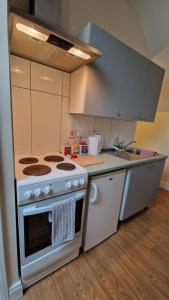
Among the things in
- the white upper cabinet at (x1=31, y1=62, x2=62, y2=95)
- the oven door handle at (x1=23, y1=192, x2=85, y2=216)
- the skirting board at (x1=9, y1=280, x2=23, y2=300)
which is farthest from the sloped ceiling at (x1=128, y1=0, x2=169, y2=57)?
the skirting board at (x1=9, y1=280, x2=23, y2=300)

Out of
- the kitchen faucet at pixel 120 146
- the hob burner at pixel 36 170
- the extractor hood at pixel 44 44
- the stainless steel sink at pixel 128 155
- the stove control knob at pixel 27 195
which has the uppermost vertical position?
the extractor hood at pixel 44 44

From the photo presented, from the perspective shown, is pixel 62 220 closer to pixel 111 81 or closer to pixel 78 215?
pixel 78 215

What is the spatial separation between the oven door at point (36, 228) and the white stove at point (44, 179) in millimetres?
49

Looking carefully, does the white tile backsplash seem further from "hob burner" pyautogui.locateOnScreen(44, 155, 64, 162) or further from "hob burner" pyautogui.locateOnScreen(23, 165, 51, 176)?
"hob burner" pyautogui.locateOnScreen(23, 165, 51, 176)

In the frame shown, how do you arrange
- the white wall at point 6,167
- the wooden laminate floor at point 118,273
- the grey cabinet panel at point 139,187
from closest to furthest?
1. the white wall at point 6,167
2. the wooden laminate floor at point 118,273
3. the grey cabinet panel at point 139,187

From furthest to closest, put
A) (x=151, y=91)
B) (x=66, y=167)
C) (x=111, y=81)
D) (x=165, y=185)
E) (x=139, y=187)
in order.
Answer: (x=165, y=185), (x=151, y=91), (x=139, y=187), (x=111, y=81), (x=66, y=167)

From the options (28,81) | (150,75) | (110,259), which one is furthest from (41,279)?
(150,75)

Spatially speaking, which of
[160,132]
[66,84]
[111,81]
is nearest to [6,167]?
[66,84]

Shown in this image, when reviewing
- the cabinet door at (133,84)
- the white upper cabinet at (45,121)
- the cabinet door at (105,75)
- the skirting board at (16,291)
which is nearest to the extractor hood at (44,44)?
the cabinet door at (105,75)

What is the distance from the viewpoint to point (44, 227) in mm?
1022

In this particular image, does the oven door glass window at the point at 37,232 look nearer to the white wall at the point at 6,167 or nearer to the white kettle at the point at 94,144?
the white wall at the point at 6,167

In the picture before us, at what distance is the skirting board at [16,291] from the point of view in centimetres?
100

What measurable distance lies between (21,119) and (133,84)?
4.13ft

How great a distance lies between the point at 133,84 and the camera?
1.57 meters
